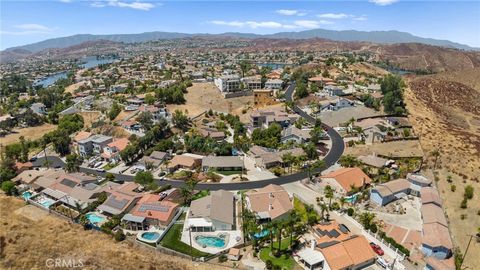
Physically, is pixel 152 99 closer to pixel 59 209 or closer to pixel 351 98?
pixel 59 209

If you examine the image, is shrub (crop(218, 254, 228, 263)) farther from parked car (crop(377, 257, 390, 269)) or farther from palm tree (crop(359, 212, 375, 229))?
palm tree (crop(359, 212, 375, 229))

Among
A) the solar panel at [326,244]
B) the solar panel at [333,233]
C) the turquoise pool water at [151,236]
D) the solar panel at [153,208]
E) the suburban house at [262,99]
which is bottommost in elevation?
the turquoise pool water at [151,236]

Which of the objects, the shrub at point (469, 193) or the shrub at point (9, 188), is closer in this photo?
the shrub at point (469, 193)

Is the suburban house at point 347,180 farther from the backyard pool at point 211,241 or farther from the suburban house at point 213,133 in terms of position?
the suburban house at point 213,133

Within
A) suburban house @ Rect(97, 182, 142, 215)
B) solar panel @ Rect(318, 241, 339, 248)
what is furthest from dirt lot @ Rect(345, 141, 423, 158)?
suburban house @ Rect(97, 182, 142, 215)

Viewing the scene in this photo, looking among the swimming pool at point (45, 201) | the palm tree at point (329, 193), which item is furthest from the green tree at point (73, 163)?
the palm tree at point (329, 193)

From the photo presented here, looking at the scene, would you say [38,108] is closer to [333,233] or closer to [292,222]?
[292,222]
